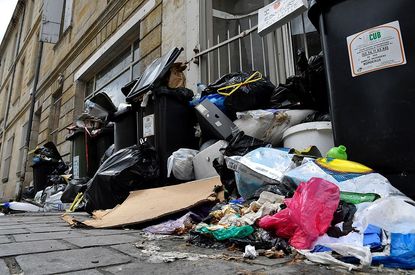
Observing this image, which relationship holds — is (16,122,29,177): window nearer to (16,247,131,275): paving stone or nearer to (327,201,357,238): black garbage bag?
(16,247,131,275): paving stone

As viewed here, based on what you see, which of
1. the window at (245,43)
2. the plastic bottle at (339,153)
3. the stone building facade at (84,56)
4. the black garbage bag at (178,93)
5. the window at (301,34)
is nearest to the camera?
the plastic bottle at (339,153)

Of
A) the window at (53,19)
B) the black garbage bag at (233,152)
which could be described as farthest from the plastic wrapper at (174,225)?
the window at (53,19)

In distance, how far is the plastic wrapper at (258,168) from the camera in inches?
58.3

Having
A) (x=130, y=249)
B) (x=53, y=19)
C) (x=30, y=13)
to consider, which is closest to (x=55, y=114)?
(x=53, y=19)

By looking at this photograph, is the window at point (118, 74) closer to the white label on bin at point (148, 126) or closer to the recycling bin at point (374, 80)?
the white label on bin at point (148, 126)

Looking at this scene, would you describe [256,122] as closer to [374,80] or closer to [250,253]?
[374,80]

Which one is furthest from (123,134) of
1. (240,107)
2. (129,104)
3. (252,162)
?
(252,162)

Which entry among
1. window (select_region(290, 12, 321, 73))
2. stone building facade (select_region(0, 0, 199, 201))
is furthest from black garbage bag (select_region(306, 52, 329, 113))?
stone building facade (select_region(0, 0, 199, 201))

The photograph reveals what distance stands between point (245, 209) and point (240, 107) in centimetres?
105

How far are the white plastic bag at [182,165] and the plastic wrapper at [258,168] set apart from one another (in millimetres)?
690

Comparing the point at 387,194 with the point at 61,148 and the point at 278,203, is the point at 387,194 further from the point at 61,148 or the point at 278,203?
the point at 61,148

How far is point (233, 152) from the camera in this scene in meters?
1.84

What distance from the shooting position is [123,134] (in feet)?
10.6

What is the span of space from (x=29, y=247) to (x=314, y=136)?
1509mm
